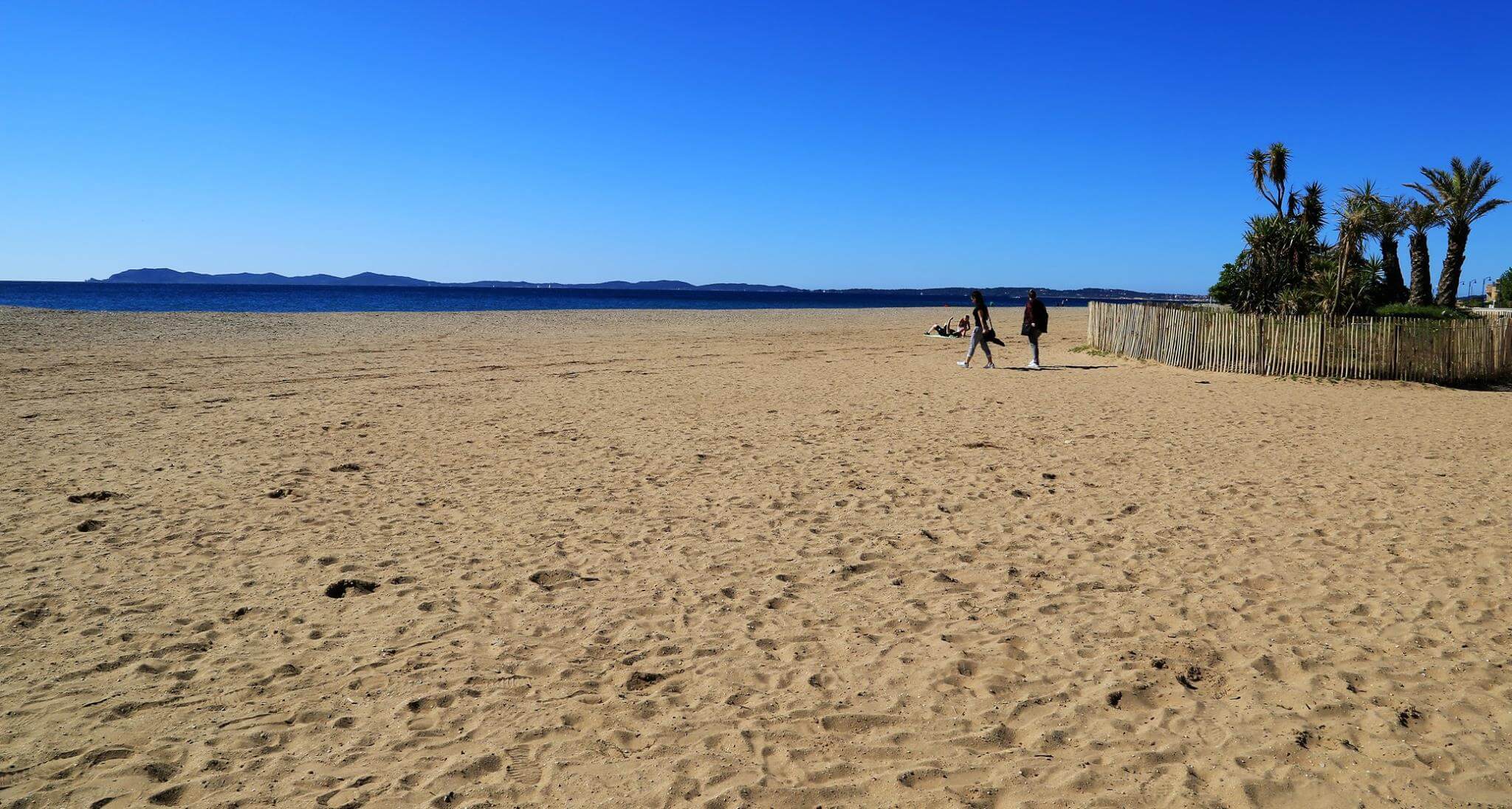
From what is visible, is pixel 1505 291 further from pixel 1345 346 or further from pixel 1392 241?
pixel 1345 346

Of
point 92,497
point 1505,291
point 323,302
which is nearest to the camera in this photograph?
point 92,497

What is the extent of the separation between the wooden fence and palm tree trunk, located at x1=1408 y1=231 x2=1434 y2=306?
50.4 feet

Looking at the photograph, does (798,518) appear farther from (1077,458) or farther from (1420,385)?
(1420,385)

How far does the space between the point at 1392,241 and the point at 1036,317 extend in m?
17.4

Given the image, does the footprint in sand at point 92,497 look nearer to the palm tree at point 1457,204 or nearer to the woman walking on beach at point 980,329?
the woman walking on beach at point 980,329

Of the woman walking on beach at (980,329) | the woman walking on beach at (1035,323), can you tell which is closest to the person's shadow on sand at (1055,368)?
the woman walking on beach at (1035,323)

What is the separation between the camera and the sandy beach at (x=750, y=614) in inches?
128

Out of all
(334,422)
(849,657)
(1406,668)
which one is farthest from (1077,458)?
(334,422)

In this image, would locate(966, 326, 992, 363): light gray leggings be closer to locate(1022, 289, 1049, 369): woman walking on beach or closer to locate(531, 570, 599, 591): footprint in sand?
locate(1022, 289, 1049, 369): woman walking on beach

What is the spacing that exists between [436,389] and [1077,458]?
9.34 meters

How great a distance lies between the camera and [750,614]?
4.66m

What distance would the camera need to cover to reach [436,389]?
13203mm

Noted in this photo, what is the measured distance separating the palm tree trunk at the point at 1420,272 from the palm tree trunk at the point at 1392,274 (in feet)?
1.26

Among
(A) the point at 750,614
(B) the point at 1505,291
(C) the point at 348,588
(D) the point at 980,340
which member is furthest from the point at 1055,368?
(B) the point at 1505,291
